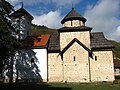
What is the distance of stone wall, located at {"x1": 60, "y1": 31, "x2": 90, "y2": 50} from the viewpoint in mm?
32688

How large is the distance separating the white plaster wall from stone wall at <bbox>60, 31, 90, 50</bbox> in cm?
327

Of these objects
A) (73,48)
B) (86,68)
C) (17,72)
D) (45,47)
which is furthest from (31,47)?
(86,68)

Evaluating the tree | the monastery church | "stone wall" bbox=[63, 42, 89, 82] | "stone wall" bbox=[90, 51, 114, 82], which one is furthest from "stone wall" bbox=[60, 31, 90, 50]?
the tree

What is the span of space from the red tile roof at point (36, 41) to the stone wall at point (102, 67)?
28.1 ft

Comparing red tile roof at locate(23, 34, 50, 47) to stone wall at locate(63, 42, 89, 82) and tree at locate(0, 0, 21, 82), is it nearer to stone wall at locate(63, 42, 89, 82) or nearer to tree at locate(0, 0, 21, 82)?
stone wall at locate(63, 42, 89, 82)

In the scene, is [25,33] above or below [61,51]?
above

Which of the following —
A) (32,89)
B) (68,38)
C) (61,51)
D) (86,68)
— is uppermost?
(68,38)

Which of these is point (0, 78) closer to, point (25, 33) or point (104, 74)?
point (25, 33)

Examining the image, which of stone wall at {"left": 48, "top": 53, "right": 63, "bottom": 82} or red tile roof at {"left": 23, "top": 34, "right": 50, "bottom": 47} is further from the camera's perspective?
red tile roof at {"left": 23, "top": 34, "right": 50, "bottom": 47}

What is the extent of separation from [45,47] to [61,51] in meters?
2.72

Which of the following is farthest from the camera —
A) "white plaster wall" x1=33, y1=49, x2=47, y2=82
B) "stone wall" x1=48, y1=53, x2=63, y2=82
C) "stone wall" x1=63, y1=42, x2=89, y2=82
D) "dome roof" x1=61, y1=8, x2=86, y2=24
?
"dome roof" x1=61, y1=8, x2=86, y2=24

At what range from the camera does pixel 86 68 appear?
31.2 m

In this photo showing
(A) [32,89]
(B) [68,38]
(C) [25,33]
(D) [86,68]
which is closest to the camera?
(A) [32,89]

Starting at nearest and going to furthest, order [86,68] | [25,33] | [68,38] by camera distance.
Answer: [86,68] → [68,38] → [25,33]
